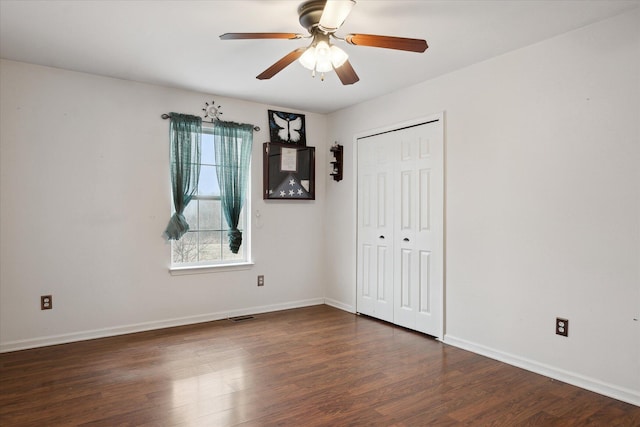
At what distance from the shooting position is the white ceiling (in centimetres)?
247

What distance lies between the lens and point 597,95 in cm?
266

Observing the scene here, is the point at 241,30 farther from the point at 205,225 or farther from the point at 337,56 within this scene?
the point at 205,225

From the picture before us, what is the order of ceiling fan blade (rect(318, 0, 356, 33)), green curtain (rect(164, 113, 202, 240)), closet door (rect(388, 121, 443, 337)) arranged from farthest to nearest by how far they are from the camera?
green curtain (rect(164, 113, 202, 240)), closet door (rect(388, 121, 443, 337)), ceiling fan blade (rect(318, 0, 356, 33))

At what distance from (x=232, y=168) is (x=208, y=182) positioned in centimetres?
30

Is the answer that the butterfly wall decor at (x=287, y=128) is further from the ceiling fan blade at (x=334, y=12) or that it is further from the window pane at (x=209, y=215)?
the ceiling fan blade at (x=334, y=12)

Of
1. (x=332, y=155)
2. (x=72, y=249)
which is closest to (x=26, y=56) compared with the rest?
(x=72, y=249)

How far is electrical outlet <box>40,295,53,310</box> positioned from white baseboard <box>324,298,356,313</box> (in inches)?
116

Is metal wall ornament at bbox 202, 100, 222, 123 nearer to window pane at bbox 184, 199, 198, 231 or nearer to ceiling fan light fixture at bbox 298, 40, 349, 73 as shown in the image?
window pane at bbox 184, 199, 198, 231

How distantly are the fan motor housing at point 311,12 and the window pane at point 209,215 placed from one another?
94.0 inches

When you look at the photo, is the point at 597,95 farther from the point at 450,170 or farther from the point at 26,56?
the point at 26,56

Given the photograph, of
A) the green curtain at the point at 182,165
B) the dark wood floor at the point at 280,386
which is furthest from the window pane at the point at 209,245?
the dark wood floor at the point at 280,386

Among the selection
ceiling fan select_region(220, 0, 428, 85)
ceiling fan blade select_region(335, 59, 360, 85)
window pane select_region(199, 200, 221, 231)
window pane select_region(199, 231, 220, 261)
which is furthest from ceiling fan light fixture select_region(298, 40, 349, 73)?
window pane select_region(199, 231, 220, 261)

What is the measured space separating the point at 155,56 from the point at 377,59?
180 cm

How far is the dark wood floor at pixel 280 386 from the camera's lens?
2.31 meters
